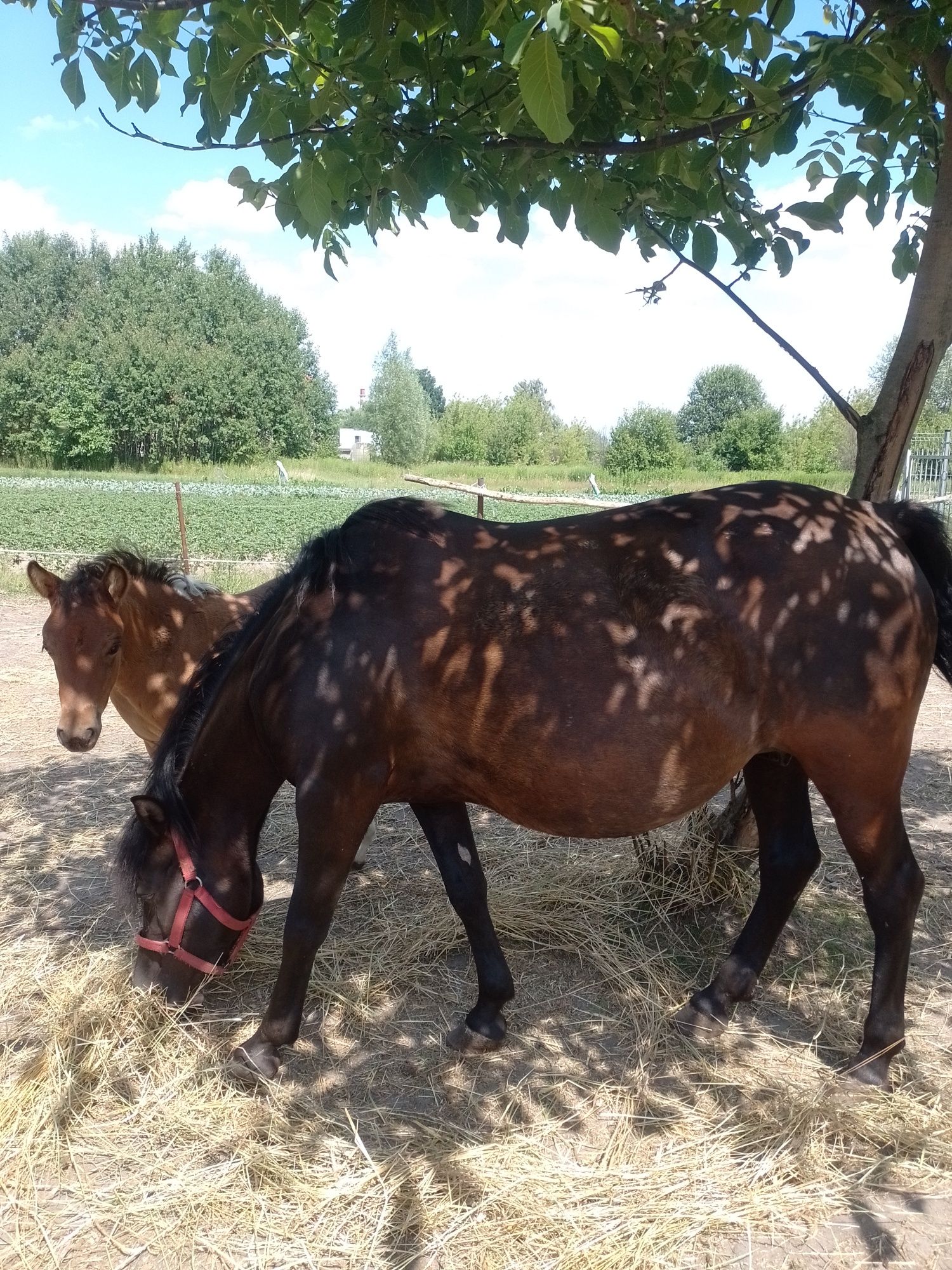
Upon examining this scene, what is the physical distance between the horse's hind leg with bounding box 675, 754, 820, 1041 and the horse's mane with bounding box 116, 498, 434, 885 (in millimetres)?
1695

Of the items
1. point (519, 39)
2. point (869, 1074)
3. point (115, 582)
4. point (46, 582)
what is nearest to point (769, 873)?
point (869, 1074)

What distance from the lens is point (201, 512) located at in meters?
20.7

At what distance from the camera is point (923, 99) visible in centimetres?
346

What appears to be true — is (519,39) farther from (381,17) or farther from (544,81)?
(381,17)

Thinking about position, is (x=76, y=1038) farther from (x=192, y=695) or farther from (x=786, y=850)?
(x=786, y=850)

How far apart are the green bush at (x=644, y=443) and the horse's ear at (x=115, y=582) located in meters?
46.7

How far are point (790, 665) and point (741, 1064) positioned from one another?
4.92ft

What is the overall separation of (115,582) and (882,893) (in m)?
3.66

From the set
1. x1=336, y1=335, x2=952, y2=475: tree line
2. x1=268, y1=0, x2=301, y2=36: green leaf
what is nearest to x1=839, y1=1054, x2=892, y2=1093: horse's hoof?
x1=268, y1=0, x2=301, y2=36: green leaf

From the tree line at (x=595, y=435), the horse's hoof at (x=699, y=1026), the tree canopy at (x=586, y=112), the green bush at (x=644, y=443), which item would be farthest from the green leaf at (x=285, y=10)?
the green bush at (x=644, y=443)

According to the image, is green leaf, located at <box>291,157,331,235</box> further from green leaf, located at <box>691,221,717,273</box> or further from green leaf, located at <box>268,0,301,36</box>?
green leaf, located at <box>691,221,717,273</box>

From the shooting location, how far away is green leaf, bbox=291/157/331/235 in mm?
2854

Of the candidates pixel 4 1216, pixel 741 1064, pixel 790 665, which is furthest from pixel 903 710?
pixel 4 1216

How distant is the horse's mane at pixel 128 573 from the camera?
433cm
